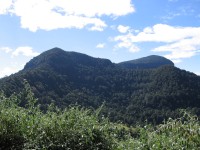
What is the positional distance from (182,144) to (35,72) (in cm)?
14437

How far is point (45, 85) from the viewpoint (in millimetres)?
138250

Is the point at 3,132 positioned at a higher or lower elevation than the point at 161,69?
lower

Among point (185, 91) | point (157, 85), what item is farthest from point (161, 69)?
point (185, 91)

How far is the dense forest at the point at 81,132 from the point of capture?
5.24m

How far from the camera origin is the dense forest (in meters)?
5.24

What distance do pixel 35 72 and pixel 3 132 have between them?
14257 cm

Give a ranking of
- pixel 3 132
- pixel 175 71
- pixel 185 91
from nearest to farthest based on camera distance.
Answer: pixel 3 132, pixel 185 91, pixel 175 71

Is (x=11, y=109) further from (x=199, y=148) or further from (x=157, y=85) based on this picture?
(x=157, y=85)

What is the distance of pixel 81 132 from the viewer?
5836 millimetres

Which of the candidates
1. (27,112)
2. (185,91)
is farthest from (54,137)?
(185,91)

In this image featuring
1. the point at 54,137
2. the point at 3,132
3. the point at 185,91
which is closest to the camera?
the point at 54,137

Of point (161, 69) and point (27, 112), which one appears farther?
point (161, 69)

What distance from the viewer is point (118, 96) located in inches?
7643

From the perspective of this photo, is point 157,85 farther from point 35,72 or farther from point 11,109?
point 11,109
